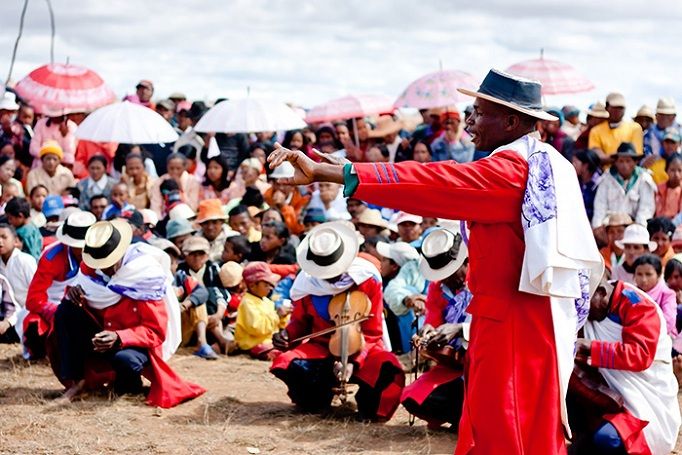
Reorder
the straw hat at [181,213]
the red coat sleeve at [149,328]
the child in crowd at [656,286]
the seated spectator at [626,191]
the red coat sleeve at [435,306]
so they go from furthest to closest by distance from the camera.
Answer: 1. the straw hat at [181,213]
2. the seated spectator at [626,191]
3. the child in crowd at [656,286]
4. the red coat sleeve at [149,328]
5. the red coat sleeve at [435,306]

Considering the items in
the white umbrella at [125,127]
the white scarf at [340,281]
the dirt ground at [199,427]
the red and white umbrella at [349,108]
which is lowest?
the dirt ground at [199,427]

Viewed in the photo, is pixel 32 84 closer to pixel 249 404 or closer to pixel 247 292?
pixel 247 292

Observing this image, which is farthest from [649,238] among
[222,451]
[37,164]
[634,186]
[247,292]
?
[37,164]

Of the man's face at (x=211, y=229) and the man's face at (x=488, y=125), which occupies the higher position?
the man's face at (x=488, y=125)

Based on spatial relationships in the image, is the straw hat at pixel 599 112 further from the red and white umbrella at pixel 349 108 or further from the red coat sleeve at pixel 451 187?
the red coat sleeve at pixel 451 187

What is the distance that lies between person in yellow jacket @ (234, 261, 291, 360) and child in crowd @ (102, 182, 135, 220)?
7.63 feet

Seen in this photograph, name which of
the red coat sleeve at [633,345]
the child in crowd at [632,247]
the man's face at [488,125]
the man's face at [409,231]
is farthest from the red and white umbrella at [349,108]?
the man's face at [488,125]

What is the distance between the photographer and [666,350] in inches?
239

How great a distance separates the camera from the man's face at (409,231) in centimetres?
995

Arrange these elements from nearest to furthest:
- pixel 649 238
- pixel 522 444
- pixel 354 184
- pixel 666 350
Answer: pixel 354 184 < pixel 522 444 < pixel 666 350 < pixel 649 238

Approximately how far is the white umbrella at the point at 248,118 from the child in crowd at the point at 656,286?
5.61 metres

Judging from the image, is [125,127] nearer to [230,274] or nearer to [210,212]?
[210,212]

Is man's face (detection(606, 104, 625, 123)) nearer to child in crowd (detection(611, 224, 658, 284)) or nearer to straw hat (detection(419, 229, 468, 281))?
child in crowd (detection(611, 224, 658, 284))

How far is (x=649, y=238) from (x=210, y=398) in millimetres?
3960
